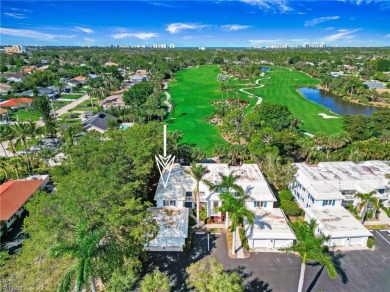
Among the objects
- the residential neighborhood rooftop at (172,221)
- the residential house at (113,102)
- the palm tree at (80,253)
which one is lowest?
the residential neighborhood rooftop at (172,221)

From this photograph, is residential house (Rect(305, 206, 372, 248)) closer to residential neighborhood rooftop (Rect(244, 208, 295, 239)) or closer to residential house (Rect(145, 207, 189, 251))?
residential neighborhood rooftop (Rect(244, 208, 295, 239))

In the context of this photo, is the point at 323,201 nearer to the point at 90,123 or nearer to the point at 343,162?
the point at 343,162

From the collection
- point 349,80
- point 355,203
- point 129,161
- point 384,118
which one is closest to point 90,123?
point 129,161

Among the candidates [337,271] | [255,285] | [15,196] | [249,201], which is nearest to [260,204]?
[249,201]

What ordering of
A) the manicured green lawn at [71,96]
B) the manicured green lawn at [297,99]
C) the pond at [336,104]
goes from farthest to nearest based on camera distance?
1. the manicured green lawn at [71,96]
2. the pond at [336,104]
3. the manicured green lawn at [297,99]

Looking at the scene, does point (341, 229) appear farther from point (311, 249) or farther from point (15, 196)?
point (15, 196)

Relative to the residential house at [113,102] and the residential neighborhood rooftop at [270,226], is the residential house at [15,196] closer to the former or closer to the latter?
the residential neighborhood rooftop at [270,226]

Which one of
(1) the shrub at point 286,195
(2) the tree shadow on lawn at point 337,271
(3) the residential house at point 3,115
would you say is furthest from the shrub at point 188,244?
(3) the residential house at point 3,115
